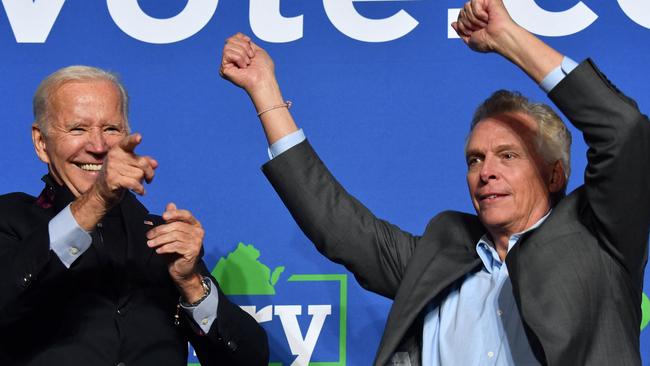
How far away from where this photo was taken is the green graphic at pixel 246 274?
99.7 inches

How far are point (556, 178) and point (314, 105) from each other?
28.8 inches

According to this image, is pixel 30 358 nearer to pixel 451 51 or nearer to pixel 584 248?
→ pixel 584 248

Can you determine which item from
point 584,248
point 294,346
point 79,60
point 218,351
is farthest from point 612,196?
point 79,60

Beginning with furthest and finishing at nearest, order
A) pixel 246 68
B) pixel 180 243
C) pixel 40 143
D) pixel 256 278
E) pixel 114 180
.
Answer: pixel 256 278 → pixel 40 143 → pixel 246 68 → pixel 180 243 → pixel 114 180

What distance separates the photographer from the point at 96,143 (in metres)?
2.07

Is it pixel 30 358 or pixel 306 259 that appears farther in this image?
pixel 306 259

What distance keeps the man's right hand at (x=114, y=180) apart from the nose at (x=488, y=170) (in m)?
0.58

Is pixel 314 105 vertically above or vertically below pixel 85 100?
above

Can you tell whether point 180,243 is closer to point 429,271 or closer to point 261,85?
point 261,85

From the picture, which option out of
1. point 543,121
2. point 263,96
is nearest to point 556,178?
point 543,121

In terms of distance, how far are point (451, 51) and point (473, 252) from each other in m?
0.66

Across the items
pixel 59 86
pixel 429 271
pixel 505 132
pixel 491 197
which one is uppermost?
pixel 59 86

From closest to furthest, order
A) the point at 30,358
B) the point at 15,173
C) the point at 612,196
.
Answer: the point at 612,196
the point at 30,358
the point at 15,173

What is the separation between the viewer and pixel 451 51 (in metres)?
2.57
